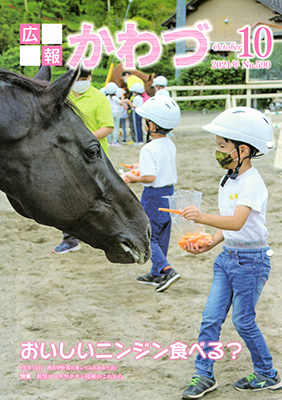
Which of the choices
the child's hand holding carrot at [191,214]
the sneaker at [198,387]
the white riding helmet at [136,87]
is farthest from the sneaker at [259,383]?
the white riding helmet at [136,87]

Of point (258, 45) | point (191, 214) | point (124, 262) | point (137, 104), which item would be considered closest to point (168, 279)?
point (191, 214)

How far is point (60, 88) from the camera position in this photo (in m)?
1.66

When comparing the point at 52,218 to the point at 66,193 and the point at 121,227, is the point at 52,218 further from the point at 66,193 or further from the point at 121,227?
the point at 121,227

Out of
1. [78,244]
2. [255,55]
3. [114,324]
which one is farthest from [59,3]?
[114,324]

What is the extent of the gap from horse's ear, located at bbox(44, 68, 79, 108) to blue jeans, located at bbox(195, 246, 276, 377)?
146cm

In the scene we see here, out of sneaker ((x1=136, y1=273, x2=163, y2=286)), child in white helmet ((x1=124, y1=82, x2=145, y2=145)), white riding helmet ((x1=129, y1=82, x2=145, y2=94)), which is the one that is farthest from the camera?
white riding helmet ((x1=129, y1=82, x2=145, y2=94))

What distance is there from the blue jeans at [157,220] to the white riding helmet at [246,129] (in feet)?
5.58

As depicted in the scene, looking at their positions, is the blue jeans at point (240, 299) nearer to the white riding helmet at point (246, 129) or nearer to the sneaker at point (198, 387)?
the sneaker at point (198, 387)

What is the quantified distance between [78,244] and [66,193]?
377 centimetres

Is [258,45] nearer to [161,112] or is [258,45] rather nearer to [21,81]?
[161,112]

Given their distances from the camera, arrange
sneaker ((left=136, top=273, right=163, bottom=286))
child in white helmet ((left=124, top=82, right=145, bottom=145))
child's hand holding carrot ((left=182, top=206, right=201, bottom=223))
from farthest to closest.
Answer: child in white helmet ((left=124, top=82, right=145, bottom=145)), sneaker ((left=136, top=273, right=163, bottom=286)), child's hand holding carrot ((left=182, top=206, right=201, bottom=223))

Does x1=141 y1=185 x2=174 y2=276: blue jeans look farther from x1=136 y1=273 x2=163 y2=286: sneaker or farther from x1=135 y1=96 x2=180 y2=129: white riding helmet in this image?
x1=135 y1=96 x2=180 y2=129: white riding helmet

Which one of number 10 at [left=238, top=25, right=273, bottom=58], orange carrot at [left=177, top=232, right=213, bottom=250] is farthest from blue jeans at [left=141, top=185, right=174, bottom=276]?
number 10 at [left=238, top=25, right=273, bottom=58]

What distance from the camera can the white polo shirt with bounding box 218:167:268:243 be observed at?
269cm
